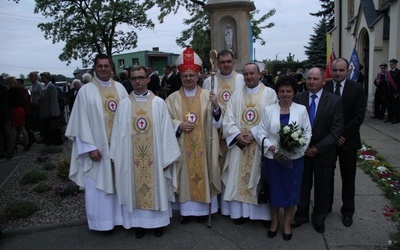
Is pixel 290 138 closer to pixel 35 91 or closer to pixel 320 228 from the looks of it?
pixel 320 228

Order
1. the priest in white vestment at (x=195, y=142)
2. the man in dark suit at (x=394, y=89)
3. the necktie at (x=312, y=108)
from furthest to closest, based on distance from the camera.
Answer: the man in dark suit at (x=394, y=89) → the priest in white vestment at (x=195, y=142) → the necktie at (x=312, y=108)

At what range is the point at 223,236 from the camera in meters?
4.20

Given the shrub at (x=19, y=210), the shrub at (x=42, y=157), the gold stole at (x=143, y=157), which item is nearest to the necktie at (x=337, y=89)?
the gold stole at (x=143, y=157)

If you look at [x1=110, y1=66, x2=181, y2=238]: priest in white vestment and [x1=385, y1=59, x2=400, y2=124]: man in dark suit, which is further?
[x1=385, y1=59, x2=400, y2=124]: man in dark suit

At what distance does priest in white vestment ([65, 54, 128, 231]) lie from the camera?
4.23 meters

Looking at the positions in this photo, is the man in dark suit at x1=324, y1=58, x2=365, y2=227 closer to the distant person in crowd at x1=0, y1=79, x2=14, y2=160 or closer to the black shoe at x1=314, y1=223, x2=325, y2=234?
the black shoe at x1=314, y1=223, x2=325, y2=234

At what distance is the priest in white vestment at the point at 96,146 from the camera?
423cm

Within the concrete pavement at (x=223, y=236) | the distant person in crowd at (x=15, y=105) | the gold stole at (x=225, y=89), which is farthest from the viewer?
the distant person in crowd at (x=15, y=105)

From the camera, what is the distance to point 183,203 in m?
4.61

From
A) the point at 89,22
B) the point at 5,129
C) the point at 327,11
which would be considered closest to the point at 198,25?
the point at 89,22

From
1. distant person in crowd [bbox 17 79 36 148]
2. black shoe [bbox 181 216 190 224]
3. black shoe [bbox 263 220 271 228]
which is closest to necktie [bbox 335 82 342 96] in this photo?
black shoe [bbox 263 220 271 228]

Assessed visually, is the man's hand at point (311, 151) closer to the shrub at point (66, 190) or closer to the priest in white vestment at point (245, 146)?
the priest in white vestment at point (245, 146)

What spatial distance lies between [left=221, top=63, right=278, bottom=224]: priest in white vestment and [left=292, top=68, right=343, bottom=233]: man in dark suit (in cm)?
46

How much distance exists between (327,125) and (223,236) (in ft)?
5.87
